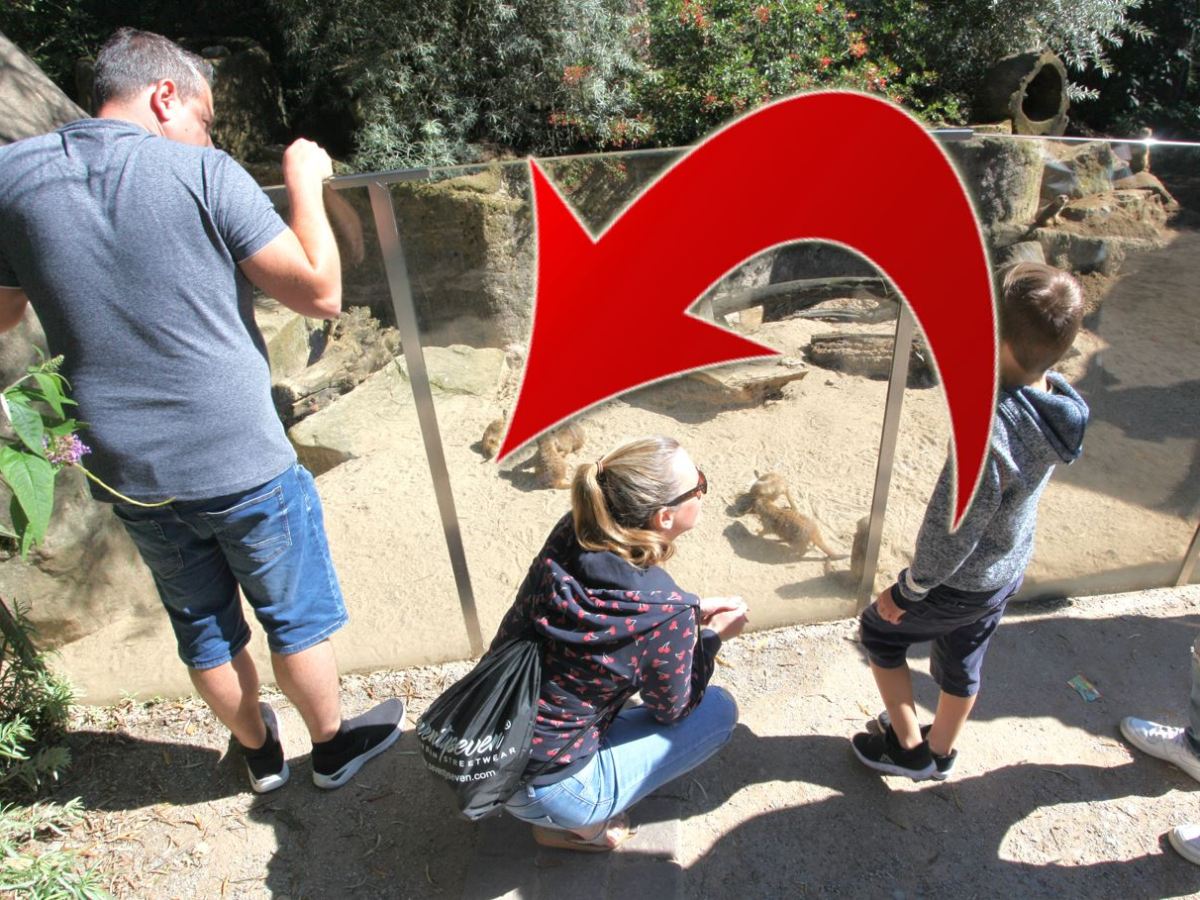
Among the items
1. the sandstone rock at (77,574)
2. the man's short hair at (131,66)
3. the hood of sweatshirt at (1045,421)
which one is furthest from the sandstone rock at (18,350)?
the hood of sweatshirt at (1045,421)

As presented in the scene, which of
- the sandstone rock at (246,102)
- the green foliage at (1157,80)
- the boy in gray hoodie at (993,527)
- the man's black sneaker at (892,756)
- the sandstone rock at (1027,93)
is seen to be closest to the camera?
the boy in gray hoodie at (993,527)

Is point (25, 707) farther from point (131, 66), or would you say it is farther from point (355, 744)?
point (131, 66)

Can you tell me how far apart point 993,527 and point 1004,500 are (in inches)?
2.7

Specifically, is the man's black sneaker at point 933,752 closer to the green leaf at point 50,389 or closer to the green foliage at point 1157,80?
the green leaf at point 50,389

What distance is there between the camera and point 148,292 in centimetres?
155

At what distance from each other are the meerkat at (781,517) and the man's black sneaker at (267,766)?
1.62 meters

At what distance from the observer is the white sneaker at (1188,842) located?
6.51ft

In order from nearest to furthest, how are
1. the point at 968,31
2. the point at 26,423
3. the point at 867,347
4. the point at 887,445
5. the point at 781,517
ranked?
the point at 26,423 < the point at 867,347 < the point at 887,445 < the point at 781,517 < the point at 968,31

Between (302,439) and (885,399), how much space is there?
1747 mm

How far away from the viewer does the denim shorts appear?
178 cm

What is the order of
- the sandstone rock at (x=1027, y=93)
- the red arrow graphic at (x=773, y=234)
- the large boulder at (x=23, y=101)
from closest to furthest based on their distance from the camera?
1. the red arrow graphic at (x=773, y=234)
2. the large boulder at (x=23, y=101)
3. the sandstone rock at (x=1027, y=93)

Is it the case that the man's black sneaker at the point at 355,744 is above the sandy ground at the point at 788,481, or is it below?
below

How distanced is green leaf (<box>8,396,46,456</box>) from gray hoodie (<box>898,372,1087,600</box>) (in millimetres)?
1845

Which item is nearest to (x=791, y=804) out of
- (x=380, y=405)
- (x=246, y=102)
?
(x=380, y=405)
